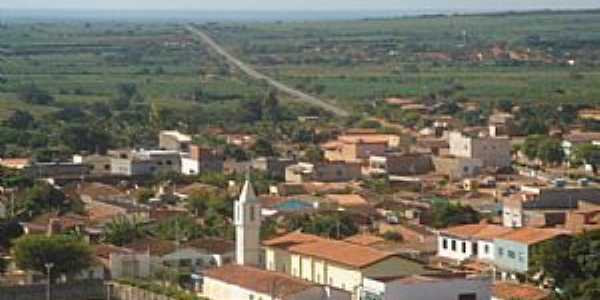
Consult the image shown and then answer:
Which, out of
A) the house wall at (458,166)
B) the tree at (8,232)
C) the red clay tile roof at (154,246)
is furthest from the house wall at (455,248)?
the house wall at (458,166)

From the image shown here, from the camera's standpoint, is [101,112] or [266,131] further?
[101,112]

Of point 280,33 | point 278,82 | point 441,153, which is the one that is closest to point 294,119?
point 441,153

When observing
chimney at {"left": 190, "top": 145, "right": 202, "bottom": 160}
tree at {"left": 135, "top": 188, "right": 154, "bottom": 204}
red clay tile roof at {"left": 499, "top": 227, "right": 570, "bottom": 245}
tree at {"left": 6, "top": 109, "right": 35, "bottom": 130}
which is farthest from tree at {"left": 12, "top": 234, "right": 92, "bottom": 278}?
tree at {"left": 6, "top": 109, "right": 35, "bottom": 130}

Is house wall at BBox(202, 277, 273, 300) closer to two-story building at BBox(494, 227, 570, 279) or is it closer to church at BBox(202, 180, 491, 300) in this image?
church at BBox(202, 180, 491, 300)

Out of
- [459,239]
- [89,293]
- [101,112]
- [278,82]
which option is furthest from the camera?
[278,82]

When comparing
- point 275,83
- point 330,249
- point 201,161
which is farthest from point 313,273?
point 275,83

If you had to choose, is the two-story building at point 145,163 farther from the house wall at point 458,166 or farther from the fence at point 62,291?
the fence at point 62,291

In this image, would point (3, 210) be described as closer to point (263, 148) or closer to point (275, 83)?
point (263, 148)

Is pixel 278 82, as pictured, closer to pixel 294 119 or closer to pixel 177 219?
pixel 294 119
